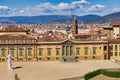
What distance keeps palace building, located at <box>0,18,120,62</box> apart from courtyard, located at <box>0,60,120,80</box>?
8.49 feet

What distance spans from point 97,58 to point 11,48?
1978 cm

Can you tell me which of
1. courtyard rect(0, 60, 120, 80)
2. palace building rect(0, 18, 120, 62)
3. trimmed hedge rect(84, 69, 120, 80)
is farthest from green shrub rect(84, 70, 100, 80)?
palace building rect(0, 18, 120, 62)

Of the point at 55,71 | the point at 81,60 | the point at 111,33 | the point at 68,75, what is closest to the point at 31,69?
the point at 55,71

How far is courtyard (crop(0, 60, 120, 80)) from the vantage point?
206ft

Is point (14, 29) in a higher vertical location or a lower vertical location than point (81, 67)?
higher

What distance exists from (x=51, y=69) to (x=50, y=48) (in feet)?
38.4

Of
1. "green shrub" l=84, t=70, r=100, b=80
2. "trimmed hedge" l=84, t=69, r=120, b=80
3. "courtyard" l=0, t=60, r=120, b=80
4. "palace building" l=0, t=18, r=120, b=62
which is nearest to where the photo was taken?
"green shrub" l=84, t=70, r=100, b=80

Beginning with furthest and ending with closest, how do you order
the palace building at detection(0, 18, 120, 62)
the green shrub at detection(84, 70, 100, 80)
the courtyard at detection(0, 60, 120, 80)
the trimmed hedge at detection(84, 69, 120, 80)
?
the palace building at detection(0, 18, 120, 62), the courtyard at detection(0, 60, 120, 80), the trimmed hedge at detection(84, 69, 120, 80), the green shrub at detection(84, 70, 100, 80)

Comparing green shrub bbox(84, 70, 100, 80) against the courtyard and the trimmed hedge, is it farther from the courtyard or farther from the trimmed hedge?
the courtyard

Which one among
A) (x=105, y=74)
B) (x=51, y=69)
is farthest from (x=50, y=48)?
(x=105, y=74)

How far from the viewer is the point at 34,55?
265ft

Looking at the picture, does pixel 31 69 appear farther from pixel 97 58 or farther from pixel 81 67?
pixel 97 58

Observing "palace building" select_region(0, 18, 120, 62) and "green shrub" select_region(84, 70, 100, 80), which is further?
"palace building" select_region(0, 18, 120, 62)

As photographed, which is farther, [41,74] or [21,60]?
[21,60]
